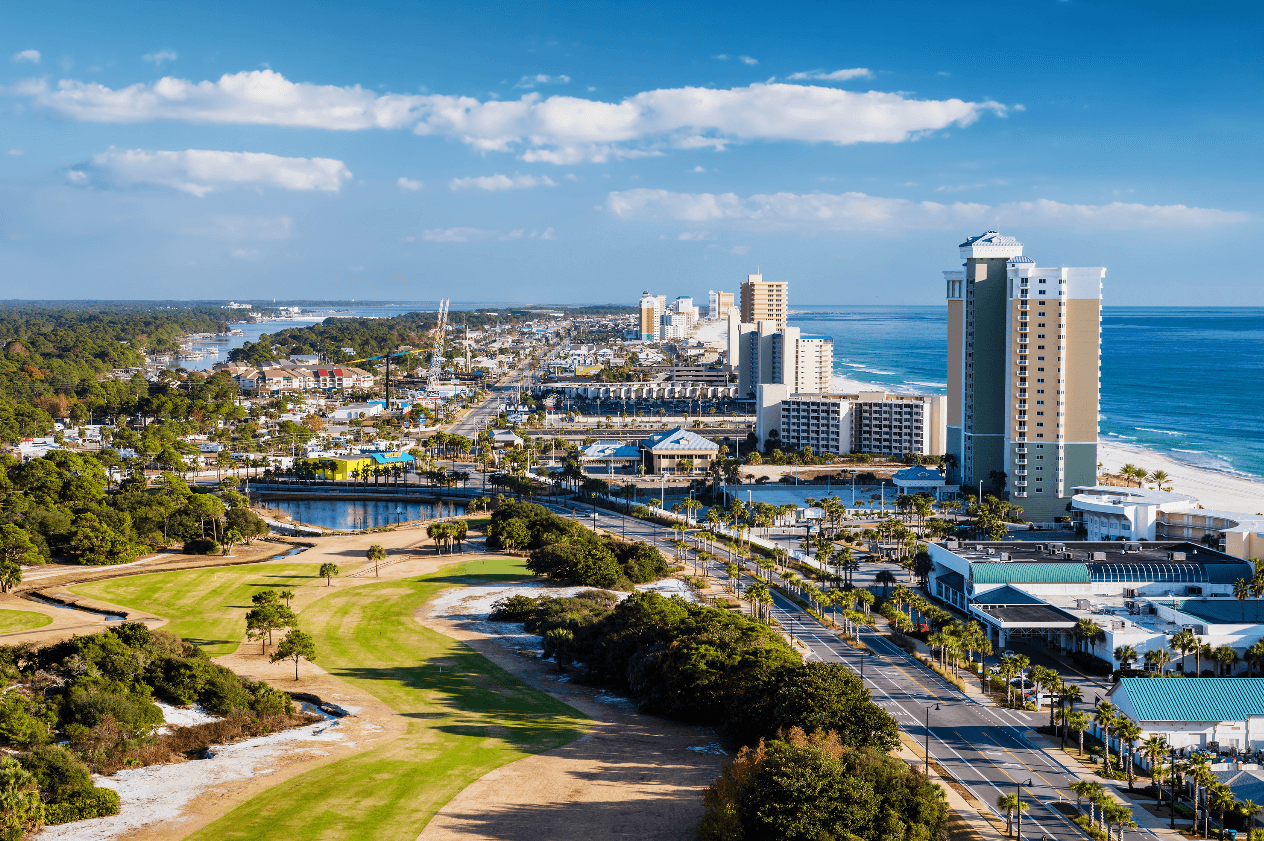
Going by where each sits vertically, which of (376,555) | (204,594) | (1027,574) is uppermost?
(1027,574)

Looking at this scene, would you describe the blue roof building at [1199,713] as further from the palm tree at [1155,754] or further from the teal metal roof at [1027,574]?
the teal metal roof at [1027,574]

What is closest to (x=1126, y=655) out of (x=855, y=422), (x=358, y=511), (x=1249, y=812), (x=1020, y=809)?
(x=1249, y=812)

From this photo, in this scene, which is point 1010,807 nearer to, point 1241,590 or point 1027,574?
point 1027,574

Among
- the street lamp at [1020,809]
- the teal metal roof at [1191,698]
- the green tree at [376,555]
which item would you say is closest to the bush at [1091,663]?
the teal metal roof at [1191,698]

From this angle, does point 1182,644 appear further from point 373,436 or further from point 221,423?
point 221,423

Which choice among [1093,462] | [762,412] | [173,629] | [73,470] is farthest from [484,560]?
[762,412]

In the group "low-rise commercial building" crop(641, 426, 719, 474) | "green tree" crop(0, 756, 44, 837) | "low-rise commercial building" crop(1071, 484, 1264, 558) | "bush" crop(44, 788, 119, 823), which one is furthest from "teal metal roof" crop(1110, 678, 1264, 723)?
"low-rise commercial building" crop(641, 426, 719, 474)
